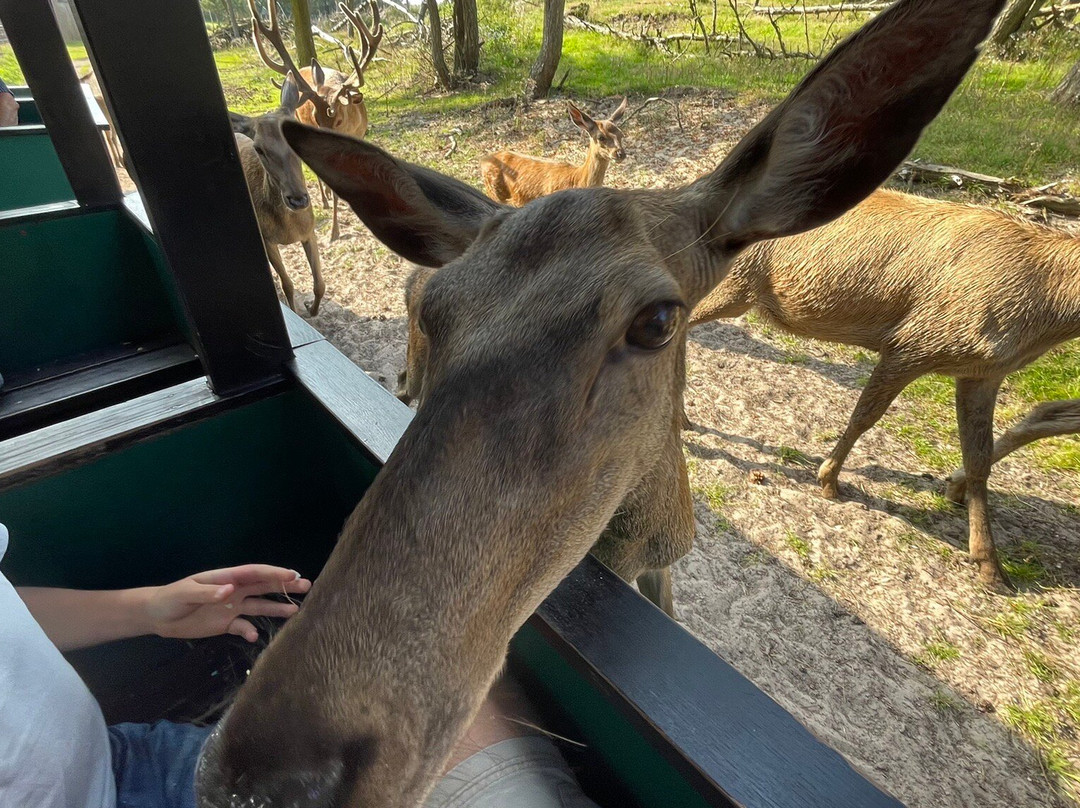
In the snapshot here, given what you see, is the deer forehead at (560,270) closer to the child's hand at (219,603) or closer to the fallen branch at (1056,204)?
the child's hand at (219,603)

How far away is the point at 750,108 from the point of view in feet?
37.9

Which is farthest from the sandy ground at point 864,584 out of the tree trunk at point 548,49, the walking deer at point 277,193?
the tree trunk at point 548,49

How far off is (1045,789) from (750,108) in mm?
11408

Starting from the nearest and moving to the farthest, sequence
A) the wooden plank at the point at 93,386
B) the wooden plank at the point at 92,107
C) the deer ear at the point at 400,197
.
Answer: the deer ear at the point at 400,197 < the wooden plank at the point at 93,386 < the wooden plank at the point at 92,107

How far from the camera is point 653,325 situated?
1558mm

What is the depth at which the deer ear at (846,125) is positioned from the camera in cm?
130

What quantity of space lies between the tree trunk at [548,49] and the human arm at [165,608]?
1445 centimetres

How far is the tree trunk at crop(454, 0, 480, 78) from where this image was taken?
1675 cm

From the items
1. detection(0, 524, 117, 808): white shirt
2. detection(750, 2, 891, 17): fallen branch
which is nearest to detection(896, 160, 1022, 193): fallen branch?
detection(750, 2, 891, 17): fallen branch

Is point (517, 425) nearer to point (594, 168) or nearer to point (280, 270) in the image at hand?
point (280, 270)

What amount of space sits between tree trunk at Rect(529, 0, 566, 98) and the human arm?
569 inches

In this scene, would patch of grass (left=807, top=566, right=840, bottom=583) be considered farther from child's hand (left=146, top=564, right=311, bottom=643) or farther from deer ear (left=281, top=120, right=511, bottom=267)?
child's hand (left=146, top=564, right=311, bottom=643)

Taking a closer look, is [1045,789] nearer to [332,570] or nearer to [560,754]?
[560,754]

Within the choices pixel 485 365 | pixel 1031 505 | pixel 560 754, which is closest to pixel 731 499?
pixel 1031 505
